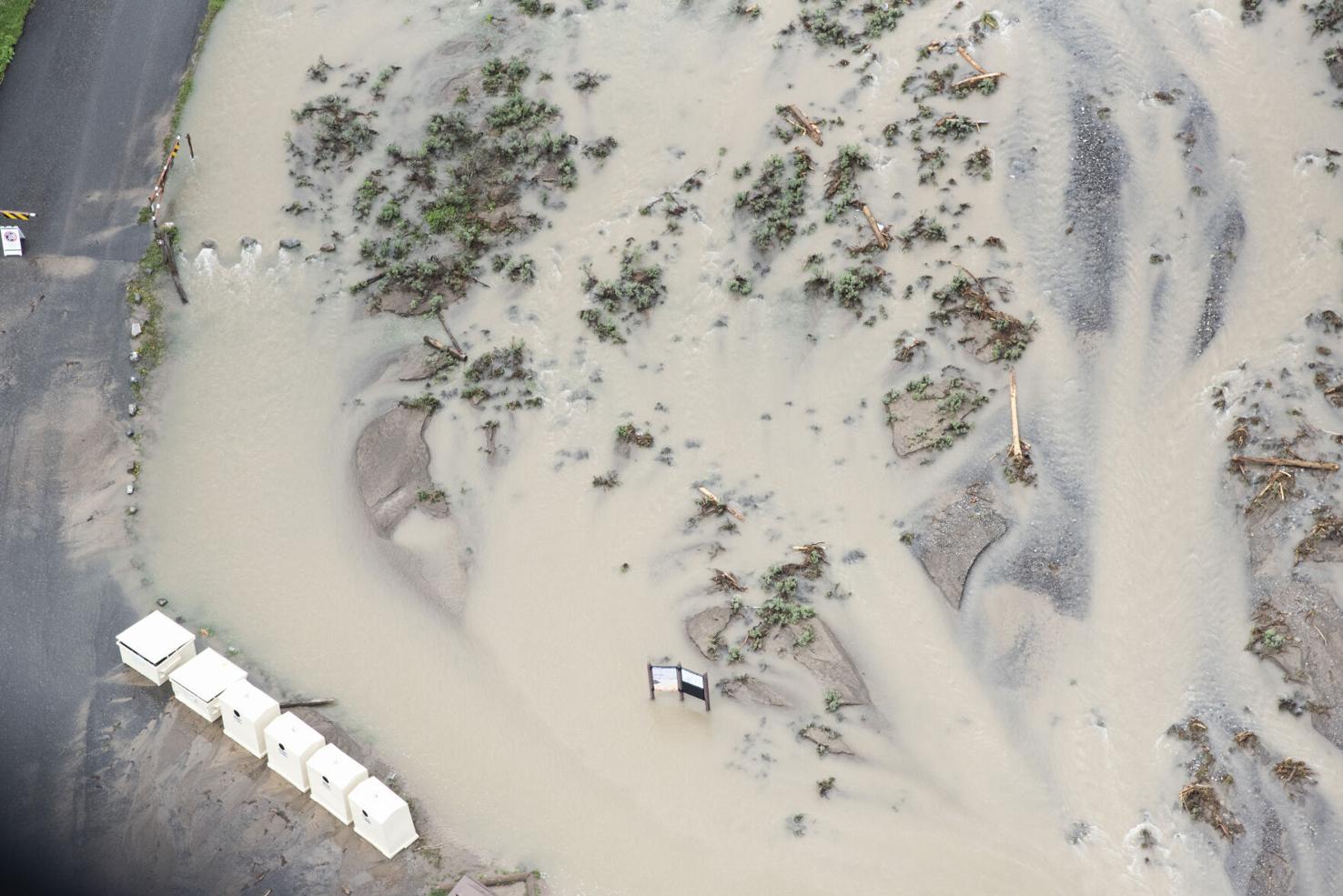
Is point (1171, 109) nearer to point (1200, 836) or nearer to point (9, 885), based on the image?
point (1200, 836)

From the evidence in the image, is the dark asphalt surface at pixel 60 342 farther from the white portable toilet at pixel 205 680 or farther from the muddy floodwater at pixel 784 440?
the white portable toilet at pixel 205 680

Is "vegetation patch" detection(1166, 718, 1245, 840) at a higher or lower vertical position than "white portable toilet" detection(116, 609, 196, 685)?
higher

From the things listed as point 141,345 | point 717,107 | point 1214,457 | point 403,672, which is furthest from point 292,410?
point 1214,457

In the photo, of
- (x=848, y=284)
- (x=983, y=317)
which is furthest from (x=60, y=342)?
(x=983, y=317)

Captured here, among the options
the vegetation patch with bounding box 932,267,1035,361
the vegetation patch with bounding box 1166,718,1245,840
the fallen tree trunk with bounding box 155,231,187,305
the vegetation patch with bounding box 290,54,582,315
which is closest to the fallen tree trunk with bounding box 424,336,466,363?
the vegetation patch with bounding box 290,54,582,315

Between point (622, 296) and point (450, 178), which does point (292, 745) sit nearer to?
point (622, 296)

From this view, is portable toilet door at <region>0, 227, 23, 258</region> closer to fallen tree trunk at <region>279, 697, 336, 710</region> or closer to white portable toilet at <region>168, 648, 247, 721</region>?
white portable toilet at <region>168, 648, 247, 721</region>
